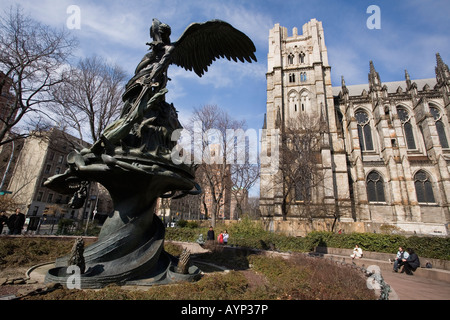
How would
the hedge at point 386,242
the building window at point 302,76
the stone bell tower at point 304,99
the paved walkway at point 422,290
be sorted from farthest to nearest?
the building window at point 302,76 < the stone bell tower at point 304,99 < the hedge at point 386,242 < the paved walkway at point 422,290

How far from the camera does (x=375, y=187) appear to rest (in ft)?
108

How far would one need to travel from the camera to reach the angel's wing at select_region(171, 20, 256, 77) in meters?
6.78

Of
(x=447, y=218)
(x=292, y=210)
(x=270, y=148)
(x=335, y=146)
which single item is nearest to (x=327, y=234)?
(x=292, y=210)

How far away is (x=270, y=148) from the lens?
3152 cm

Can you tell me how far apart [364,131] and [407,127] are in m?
6.53

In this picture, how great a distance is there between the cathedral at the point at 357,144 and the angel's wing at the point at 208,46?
64.4 feet

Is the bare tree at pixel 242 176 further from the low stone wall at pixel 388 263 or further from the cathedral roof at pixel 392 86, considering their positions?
the cathedral roof at pixel 392 86

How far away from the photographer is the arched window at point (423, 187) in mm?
31109

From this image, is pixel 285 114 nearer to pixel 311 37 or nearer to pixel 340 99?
pixel 340 99

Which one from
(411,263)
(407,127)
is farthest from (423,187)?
(411,263)

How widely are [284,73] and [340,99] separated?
436 inches

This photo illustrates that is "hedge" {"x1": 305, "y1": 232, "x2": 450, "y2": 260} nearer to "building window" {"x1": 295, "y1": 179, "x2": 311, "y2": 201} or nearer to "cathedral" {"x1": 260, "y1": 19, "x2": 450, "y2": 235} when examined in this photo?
"cathedral" {"x1": 260, "y1": 19, "x2": 450, "y2": 235}

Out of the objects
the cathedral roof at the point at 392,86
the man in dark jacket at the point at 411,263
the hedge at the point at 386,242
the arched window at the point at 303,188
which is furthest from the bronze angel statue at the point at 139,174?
the cathedral roof at the point at 392,86
